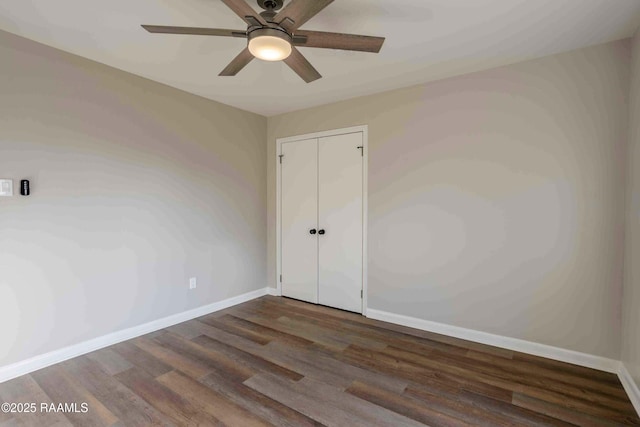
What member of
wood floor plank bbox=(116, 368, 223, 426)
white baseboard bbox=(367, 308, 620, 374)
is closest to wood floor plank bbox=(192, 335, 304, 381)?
wood floor plank bbox=(116, 368, 223, 426)

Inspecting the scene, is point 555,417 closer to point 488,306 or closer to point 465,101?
point 488,306

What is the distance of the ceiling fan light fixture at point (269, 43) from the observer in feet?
5.28

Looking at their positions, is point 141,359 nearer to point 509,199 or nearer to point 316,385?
point 316,385

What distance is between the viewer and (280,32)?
1.63 m

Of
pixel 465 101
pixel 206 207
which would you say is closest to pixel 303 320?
pixel 206 207

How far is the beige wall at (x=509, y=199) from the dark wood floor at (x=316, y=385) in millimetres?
396

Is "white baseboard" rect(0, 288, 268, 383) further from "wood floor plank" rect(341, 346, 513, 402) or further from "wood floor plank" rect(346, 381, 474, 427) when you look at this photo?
"wood floor plank" rect(346, 381, 474, 427)

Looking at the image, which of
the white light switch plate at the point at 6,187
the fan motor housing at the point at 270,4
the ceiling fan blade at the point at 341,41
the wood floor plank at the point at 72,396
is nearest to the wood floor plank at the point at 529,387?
the wood floor plank at the point at 72,396

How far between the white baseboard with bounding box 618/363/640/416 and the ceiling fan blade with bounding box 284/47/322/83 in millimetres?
2884

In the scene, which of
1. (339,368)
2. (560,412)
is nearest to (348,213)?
(339,368)

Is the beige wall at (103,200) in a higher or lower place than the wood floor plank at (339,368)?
higher

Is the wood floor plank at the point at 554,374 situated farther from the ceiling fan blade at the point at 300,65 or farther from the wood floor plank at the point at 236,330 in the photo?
the ceiling fan blade at the point at 300,65

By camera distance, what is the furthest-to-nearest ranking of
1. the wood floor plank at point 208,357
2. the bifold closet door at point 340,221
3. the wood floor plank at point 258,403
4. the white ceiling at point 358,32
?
the bifold closet door at point 340,221, the wood floor plank at point 208,357, the white ceiling at point 358,32, the wood floor plank at point 258,403

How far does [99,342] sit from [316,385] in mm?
1933
